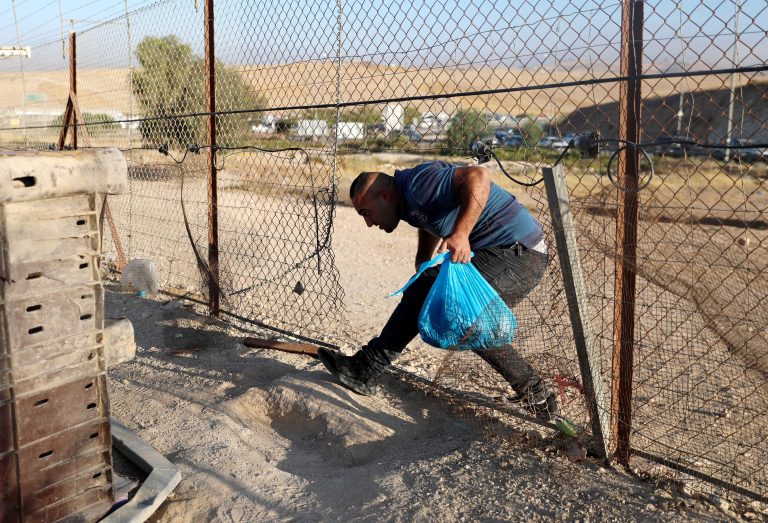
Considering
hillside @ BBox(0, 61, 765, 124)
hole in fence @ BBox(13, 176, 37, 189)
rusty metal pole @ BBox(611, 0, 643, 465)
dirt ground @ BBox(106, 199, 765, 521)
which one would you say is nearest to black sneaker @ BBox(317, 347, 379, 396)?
dirt ground @ BBox(106, 199, 765, 521)

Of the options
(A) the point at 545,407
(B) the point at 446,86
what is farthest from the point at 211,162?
(A) the point at 545,407

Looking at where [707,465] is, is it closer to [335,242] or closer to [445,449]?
[445,449]

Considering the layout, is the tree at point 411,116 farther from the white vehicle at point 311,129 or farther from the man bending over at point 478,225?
the white vehicle at point 311,129

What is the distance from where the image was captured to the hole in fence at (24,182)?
2.57m

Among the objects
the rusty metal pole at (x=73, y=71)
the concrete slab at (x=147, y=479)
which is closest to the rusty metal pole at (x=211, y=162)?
the concrete slab at (x=147, y=479)

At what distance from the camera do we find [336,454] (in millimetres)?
3639

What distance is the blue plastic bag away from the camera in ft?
10.8

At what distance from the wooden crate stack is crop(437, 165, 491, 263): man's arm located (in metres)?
1.48

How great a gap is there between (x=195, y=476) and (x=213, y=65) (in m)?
3.54

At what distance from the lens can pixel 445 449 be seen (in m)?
3.46

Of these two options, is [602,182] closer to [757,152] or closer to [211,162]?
[757,152]

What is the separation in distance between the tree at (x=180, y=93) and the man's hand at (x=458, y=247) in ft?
10.2

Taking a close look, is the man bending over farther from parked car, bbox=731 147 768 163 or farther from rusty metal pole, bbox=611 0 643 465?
parked car, bbox=731 147 768 163

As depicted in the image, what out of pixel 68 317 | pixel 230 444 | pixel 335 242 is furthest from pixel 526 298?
pixel 335 242
